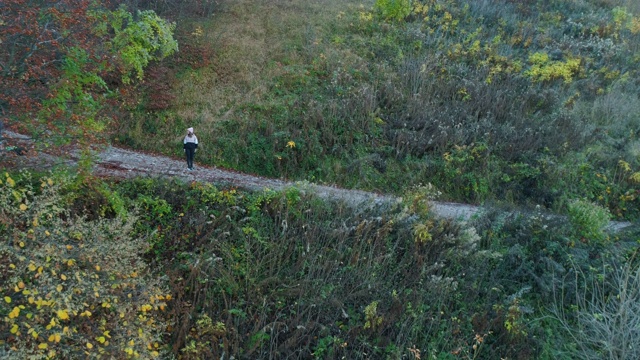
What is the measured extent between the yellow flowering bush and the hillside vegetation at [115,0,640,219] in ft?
22.5

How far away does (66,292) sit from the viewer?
6.32 metres

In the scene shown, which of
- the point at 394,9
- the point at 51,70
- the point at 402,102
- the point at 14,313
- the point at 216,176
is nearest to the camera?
the point at 14,313

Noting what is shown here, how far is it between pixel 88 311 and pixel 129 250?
5.45 ft

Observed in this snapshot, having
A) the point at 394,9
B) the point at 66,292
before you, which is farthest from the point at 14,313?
the point at 394,9

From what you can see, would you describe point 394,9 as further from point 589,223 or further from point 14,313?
point 14,313

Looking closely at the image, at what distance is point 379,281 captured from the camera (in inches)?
398

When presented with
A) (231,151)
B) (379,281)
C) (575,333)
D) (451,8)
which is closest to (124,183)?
(231,151)

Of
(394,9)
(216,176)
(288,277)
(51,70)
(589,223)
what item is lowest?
(288,277)

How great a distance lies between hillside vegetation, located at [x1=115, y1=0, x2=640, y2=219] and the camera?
14.7 metres

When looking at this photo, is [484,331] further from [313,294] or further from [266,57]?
[266,57]

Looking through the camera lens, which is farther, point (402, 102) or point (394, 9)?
point (394, 9)

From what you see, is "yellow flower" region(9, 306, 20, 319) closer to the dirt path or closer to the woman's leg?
the dirt path

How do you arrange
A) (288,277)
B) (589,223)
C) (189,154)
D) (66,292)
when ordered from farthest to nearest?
(189,154), (589,223), (288,277), (66,292)

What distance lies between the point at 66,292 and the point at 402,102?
1277cm
